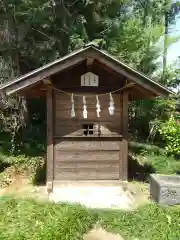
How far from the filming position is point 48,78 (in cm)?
688

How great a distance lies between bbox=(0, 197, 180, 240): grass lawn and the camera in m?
4.89

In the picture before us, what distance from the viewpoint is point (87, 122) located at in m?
7.38

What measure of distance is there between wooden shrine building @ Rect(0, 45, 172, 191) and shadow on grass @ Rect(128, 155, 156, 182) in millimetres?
1858

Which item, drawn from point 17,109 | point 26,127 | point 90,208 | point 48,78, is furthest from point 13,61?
point 90,208

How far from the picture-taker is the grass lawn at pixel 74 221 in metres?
4.89

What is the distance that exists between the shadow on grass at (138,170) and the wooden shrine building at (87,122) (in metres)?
1.86

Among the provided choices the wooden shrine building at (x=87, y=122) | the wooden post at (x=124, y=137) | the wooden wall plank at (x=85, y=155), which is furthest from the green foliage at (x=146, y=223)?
the wooden wall plank at (x=85, y=155)

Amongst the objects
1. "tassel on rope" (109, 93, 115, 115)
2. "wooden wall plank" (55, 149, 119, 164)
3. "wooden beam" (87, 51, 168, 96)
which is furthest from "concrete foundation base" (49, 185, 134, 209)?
"wooden beam" (87, 51, 168, 96)

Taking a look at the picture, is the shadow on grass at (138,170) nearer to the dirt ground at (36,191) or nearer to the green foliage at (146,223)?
the dirt ground at (36,191)

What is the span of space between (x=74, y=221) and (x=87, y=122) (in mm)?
2920

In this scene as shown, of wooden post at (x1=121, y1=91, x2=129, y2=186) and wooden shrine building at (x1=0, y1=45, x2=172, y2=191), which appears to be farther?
wooden post at (x1=121, y1=91, x2=129, y2=186)

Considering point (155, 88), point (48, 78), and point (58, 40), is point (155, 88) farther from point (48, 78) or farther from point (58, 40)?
point (58, 40)

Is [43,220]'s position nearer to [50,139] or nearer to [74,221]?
[74,221]

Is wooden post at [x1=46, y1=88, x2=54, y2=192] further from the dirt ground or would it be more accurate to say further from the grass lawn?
the grass lawn
